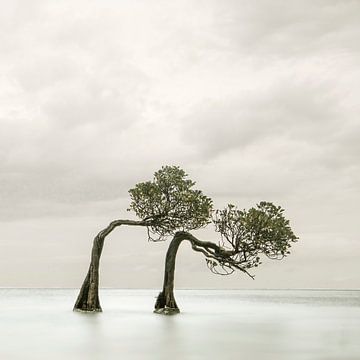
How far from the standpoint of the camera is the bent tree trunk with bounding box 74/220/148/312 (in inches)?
1841

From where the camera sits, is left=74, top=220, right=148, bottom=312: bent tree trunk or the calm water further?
left=74, top=220, right=148, bottom=312: bent tree trunk

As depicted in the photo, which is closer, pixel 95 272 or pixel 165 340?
pixel 165 340

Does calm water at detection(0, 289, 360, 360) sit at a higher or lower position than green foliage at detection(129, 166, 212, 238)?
lower

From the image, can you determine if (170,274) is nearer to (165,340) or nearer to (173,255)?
(173,255)

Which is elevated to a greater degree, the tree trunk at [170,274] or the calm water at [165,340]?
Answer: the tree trunk at [170,274]

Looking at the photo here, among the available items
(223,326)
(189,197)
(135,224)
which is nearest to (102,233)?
(135,224)

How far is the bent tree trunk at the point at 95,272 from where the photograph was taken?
4675 centimetres

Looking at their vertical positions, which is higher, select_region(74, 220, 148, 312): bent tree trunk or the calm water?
select_region(74, 220, 148, 312): bent tree trunk

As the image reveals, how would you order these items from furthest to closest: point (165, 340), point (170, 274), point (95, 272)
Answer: point (95, 272), point (170, 274), point (165, 340)

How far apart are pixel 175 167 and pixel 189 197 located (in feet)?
7.91

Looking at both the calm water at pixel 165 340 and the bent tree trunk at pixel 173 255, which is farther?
the bent tree trunk at pixel 173 255

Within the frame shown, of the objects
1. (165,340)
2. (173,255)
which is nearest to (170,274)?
(173,255)

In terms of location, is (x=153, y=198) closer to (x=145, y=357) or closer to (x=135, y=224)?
(x=135, y=224)

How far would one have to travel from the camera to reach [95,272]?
4697 cm
